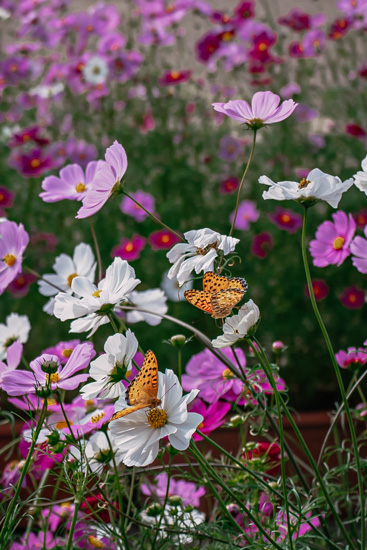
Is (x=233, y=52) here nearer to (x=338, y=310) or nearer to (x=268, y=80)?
(x=268, y=80)

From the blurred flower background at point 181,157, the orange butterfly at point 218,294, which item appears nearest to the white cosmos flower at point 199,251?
the orange butterfly at point 218,294

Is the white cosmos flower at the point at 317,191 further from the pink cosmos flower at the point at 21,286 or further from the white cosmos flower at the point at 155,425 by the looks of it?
the pink cosmos flower at the point at 21,286

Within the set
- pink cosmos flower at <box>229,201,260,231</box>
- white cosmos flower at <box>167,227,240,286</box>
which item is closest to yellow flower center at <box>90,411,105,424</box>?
white cosmos flower at <box>167,227,240,286</box>

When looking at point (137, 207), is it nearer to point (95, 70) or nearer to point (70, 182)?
point (95, 70)

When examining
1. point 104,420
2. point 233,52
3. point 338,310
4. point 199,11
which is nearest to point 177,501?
point 104,420

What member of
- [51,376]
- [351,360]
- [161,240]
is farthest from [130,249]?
[51,376]
